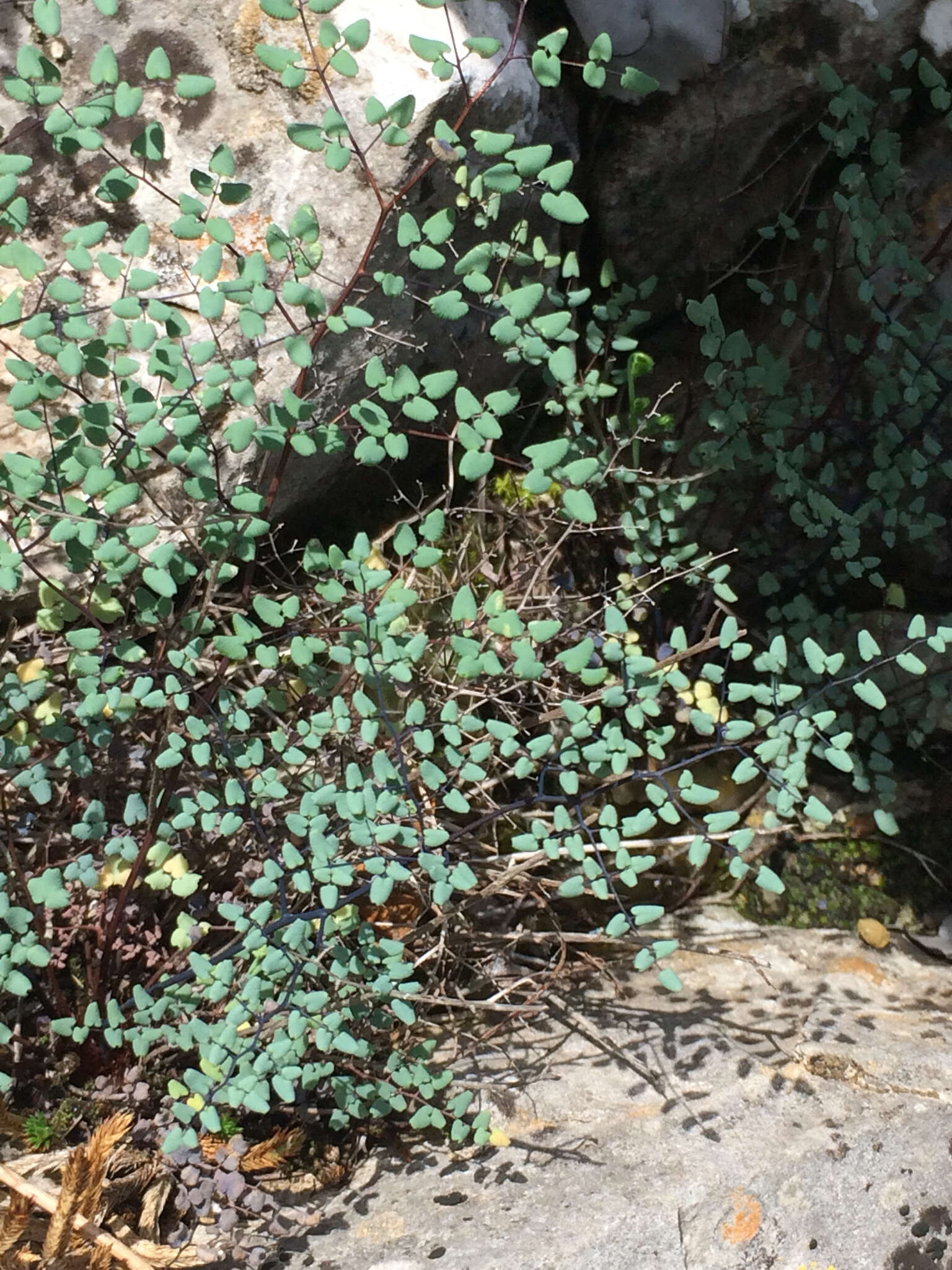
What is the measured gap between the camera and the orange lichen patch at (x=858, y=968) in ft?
7.84

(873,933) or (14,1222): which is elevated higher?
(873,933)

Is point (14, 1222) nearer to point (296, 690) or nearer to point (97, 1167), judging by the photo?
point (97, 1167)

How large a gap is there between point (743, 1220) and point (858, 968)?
1.00 meters

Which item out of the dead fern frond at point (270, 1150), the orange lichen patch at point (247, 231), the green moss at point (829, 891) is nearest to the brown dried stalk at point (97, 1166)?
the dead fern frond at point (270, 1150)

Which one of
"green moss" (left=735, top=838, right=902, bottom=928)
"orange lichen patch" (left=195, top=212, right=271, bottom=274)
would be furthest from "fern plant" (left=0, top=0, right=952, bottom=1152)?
"green moss" (left=735, top=838, right=902, bottom=928)

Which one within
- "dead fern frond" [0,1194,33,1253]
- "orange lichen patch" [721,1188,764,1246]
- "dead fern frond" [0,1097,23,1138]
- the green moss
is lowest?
"orange lichen patch" [721,1188,764,1246]

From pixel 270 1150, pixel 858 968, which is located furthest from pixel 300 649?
pixel 858 968

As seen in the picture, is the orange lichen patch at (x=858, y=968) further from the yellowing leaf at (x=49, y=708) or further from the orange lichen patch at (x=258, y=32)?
the orange lichen patch at (x=258, y=32)

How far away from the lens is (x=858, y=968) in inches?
95.3

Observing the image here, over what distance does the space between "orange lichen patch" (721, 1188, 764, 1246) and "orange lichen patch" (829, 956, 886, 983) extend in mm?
895

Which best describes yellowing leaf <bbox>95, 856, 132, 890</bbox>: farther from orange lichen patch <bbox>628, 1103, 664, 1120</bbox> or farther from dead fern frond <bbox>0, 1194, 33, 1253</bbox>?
orange lichen patch <bbox>628, 1103, 664, 1120</bbox>

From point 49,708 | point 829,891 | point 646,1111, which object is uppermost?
point 49,708

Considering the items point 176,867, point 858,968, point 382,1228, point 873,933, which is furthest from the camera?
point 873,933

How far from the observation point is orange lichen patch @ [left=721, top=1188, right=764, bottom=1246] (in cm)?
154
